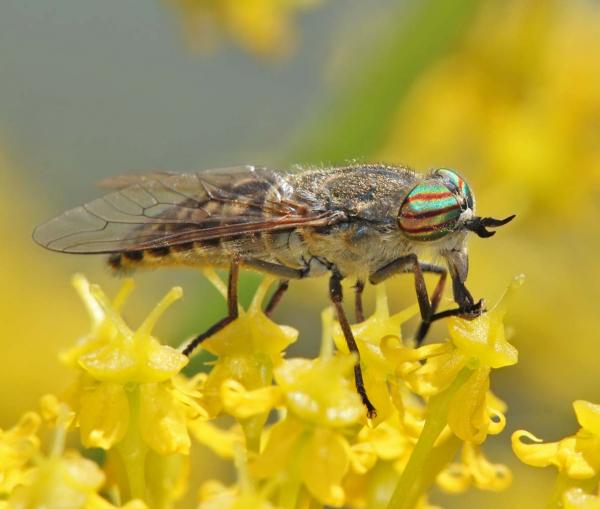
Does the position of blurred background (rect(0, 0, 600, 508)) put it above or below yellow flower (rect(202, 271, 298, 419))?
above

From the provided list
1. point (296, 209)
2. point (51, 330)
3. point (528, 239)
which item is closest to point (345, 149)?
point (296, 209)

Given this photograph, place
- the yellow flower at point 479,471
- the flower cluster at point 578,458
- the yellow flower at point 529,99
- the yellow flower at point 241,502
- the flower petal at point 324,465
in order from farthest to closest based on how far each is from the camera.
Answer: the yellow flower at point 529,99, the yellow flower at point 479,471, the flower cluster at point 578,458, the flower petal at point 324,465, the yellow flower at point 241,502

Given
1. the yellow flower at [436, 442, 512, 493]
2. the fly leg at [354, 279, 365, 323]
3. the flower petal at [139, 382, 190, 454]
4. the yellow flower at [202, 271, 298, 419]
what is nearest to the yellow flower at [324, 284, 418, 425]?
the yellow flower at [202, 271, 298, 419]

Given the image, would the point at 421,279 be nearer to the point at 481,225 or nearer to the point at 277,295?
the point at 481,225

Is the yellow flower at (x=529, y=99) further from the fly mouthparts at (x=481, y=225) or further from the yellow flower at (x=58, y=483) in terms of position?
the yellow flower at (x=58, y=483)

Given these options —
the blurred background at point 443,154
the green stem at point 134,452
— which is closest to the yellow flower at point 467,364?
the green stem at point 134,452

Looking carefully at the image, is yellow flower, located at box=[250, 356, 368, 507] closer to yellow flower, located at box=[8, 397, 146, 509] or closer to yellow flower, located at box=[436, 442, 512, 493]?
yellow flower, located at box=[8, 397, 146, 509]

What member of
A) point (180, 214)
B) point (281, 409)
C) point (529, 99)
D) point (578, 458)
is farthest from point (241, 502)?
point (529, 99)
